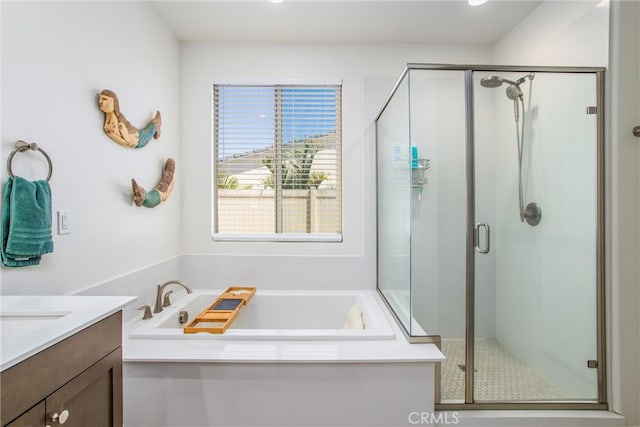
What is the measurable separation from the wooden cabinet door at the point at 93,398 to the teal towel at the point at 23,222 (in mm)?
540

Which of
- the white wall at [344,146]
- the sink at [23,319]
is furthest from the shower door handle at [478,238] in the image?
the sink at [23,319]

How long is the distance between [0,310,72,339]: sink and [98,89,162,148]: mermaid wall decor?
40.9 inches

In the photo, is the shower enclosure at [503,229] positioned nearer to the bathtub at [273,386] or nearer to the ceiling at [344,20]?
the bathtub at [273,386]

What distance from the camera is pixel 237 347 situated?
1.48 meters

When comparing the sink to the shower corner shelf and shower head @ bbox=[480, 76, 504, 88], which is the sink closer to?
the shower corner shelf

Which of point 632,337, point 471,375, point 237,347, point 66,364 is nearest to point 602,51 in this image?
point 632,337

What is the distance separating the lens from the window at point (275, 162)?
2514mm

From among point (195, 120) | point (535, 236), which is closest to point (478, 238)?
point (535, 236)

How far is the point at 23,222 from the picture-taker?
42.6 inches

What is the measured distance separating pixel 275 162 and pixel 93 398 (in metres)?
1.95

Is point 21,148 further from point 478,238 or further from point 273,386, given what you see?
point 478,238

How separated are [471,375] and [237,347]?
4.02 ft

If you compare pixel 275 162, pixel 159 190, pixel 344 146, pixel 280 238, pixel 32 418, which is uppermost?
pixel 344 146

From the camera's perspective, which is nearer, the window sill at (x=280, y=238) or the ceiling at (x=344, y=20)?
the ceiling at (x=344, y=20)
